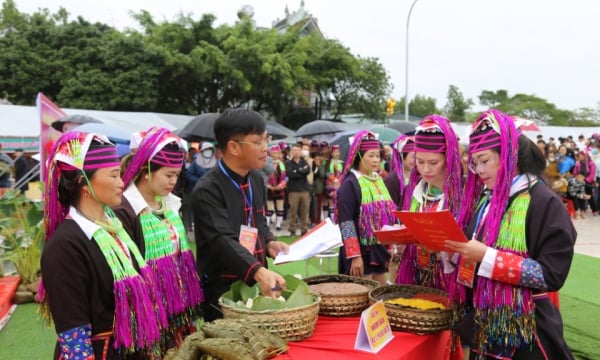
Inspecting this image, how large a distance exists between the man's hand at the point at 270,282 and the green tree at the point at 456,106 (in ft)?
178

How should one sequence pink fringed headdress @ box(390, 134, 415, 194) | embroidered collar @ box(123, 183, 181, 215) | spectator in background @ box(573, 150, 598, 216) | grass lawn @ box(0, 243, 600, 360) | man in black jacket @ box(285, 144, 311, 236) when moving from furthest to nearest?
spectator in background @ box(573, 150, 598, 216)
man in black jacket @ box(285, 144, 311, 236)
pink fringed headdress @ box(390, 134, 415, 194)
grass lawn @ box(0, 243, 600, 360)
embroidered collar @ box(123, 183, 181, 215)

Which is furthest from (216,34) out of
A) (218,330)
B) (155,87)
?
(218,330)

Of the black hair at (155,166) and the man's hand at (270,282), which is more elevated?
the black hair at (155,166)

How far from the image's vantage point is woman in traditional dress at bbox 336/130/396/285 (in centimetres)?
427

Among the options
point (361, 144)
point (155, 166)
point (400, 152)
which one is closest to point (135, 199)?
point (155, 166)

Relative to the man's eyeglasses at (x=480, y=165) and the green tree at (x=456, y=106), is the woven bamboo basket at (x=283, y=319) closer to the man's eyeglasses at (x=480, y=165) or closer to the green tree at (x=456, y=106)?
the man's eyeglasses at (x=480, y=165)

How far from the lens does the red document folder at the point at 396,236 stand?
8.56 ft

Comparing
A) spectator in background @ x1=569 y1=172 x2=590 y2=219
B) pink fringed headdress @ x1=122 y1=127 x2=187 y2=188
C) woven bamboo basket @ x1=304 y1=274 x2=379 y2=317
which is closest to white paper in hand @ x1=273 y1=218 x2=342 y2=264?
woven bamboo basket @ x1=304 y1=274 x2=379 y2=317

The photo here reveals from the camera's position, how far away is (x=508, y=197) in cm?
220

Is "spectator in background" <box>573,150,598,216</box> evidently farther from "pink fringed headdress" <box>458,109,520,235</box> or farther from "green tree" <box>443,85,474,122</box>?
"green tree" <box>443,85,474,122</box>

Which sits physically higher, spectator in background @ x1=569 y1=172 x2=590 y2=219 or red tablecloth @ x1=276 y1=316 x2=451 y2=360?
red tablecloth @ x1=276 y1=316 x2=451 y2=360

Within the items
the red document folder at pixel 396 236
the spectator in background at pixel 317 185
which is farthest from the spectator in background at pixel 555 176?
the red document folder at pixel 396 236

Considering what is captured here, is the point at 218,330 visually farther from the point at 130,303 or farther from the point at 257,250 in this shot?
the point at 257,250

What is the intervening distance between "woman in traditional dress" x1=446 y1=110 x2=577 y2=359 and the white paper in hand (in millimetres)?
584
